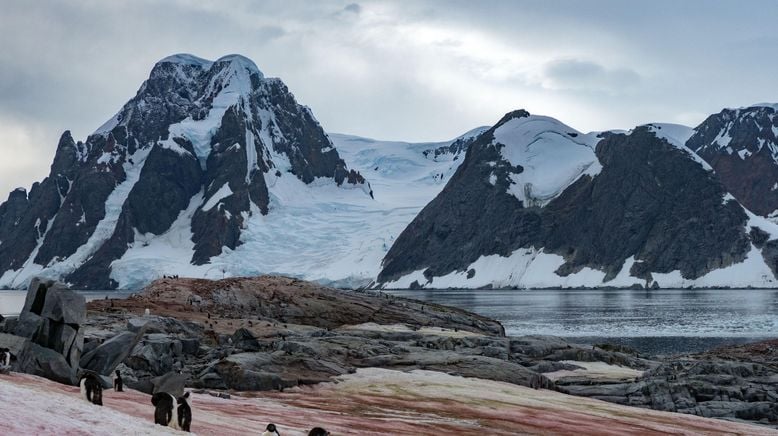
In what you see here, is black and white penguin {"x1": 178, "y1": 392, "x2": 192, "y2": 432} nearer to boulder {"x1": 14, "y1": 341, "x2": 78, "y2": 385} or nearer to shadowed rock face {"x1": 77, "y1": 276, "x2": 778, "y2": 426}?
boulder {"x1": 14, "y1": 341, "x2": 78, "y2": 385}

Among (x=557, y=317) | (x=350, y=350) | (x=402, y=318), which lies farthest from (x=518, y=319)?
(x=350, y=350)

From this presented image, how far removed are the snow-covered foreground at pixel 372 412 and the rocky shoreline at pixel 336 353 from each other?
8.83 feet

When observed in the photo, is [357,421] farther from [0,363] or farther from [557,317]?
[557,317]

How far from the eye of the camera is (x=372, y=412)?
39.8 m

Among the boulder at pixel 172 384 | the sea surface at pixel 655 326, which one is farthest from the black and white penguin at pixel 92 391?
the sea surface at pixel 655 326

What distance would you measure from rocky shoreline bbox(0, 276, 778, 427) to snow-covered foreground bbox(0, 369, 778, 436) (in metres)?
2.69

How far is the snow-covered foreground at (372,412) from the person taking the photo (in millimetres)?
24125

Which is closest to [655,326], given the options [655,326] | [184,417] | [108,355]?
[655,326]

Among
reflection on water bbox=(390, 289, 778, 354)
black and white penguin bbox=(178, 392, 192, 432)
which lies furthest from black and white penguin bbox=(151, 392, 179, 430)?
reflection on water bbox=(390, 289, 778, 354)

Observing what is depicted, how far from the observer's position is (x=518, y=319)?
167625mm

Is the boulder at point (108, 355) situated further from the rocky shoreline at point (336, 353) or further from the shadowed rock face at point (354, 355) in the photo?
the shadowed rock face at point (354, 355)

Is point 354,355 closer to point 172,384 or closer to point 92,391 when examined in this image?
point 172,384

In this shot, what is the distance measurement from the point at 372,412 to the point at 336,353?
20939 millimetres

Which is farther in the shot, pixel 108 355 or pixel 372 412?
pixel 372 412
